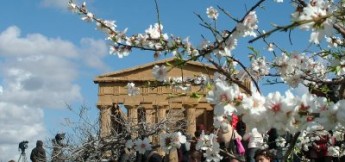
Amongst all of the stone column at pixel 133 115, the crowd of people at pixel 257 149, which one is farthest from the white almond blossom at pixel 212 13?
the stone column at pixel 133 115

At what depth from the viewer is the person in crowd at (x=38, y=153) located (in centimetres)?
1485

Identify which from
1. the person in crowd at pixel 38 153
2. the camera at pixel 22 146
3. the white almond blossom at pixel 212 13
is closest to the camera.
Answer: the white almond blossom at pixel 212 13

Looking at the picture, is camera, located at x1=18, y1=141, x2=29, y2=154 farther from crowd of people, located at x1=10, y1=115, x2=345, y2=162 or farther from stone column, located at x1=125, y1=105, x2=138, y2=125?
crowd of people, located at x1=10, y1=115, x2=345, y2=162

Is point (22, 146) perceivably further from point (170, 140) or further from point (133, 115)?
point (170, 140)

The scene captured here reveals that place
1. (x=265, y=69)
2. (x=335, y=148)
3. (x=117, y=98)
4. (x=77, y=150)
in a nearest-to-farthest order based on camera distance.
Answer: (x=265, y=69)
(x=335, y=148)
(x=77, y=150)
(x=117, y=98)

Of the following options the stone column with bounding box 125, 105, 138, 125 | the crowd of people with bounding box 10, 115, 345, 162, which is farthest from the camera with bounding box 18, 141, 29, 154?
the crowd of people with bounding box 10, 115, 345, 162

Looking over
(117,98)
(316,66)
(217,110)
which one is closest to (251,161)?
(316,66)

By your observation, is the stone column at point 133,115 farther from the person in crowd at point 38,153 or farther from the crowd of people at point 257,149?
the crowd of people at point 257,149

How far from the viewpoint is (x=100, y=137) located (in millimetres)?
13500

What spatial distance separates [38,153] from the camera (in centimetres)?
1501

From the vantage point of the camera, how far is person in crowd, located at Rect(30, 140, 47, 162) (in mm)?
14852

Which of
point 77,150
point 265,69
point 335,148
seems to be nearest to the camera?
point 265,69

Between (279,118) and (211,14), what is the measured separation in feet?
10.4

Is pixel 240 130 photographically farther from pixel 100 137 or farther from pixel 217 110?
pixel 100 137
